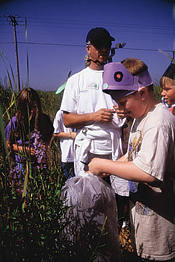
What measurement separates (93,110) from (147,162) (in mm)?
1161

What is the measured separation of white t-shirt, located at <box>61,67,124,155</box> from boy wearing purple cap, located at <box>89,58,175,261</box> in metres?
0.62

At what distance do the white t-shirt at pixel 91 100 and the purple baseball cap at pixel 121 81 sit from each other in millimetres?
723

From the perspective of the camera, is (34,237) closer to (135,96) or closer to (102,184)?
(102,184)

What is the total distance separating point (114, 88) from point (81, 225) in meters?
0.82

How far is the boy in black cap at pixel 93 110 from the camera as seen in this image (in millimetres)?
2158

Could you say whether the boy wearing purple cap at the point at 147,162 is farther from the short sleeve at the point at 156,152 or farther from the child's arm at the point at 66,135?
the child's arm at the point at 66,135

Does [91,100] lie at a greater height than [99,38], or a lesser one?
lesser

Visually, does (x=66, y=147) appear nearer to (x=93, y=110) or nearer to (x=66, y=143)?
(x=66, y=143)

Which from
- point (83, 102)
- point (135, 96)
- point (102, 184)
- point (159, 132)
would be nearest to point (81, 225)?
point (102, 184)

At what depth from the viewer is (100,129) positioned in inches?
86.4

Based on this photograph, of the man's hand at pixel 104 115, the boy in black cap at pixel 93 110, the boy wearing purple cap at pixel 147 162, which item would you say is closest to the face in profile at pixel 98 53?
the boy in black cap at pixel 93 110

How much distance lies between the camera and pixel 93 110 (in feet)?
7.54

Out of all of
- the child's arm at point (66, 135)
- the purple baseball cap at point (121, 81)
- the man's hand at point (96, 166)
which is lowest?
the child's arm at point (66, 135)

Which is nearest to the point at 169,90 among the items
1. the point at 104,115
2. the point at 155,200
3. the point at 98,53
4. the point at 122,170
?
the point at 98,53
